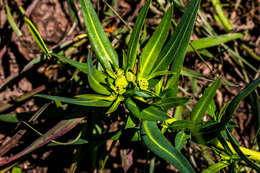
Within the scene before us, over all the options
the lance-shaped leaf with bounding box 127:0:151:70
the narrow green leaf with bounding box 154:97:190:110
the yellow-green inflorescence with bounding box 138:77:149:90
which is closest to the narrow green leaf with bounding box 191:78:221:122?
the narrow green leaf with bounding box 154:97:190:110

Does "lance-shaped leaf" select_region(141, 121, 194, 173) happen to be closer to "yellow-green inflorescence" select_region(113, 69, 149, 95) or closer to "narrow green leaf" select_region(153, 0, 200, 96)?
"yellow-green inflorescence" select_region(113, 69, 149, 95)

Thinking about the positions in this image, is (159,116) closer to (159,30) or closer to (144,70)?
(144,70)

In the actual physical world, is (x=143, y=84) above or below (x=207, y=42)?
below

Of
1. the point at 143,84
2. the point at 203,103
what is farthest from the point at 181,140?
the point at 143,84

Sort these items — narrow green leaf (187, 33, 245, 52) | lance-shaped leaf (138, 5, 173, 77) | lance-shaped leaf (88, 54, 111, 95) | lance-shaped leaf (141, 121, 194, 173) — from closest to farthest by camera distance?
lance-shaped leaf (141, 121, 194, 173), lance-shaped leaf (88, 54, 111, 95), lance-shaped leaf (138, 5, 173, 77), narrow green leaf (187, 33, 245, 52)

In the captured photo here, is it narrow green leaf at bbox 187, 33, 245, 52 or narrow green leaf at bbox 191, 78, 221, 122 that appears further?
narrow green leaf at bbox 187, 33, 245, 52

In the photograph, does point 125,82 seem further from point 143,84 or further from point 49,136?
point 49,136
